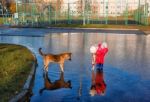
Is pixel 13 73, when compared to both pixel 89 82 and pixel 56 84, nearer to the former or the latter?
pixel 56 84

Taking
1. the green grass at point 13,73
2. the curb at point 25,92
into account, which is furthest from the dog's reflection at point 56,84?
the green grass at point 13,73

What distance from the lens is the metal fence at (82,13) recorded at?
5528 cm

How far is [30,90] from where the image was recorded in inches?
414

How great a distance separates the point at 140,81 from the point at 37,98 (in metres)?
3.94

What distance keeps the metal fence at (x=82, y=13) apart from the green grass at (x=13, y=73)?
37.7 metres

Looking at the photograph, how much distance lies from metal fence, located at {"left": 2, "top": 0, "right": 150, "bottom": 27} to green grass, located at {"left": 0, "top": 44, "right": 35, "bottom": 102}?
3774cm

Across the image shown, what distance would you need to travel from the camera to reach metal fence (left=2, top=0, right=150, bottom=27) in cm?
5528

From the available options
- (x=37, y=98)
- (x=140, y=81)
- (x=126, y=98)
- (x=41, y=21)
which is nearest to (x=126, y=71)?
(x=140, y=81)

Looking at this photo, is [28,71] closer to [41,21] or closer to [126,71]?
[126,71]

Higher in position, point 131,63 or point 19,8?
point 19,8

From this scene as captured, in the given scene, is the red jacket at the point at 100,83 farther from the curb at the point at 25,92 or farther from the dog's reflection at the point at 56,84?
the curb at the point at 25,92

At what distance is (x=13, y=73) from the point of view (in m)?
12.2

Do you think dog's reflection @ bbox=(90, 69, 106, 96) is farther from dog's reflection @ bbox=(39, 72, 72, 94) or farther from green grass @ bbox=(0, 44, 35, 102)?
green grass @ bbox=(0, 44, 35, 102)

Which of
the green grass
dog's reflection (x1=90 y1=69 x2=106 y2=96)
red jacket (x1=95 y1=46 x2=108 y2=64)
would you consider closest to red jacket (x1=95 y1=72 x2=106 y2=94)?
dog's reflection (x1=90 y1=69 x2=106 y2=96)
